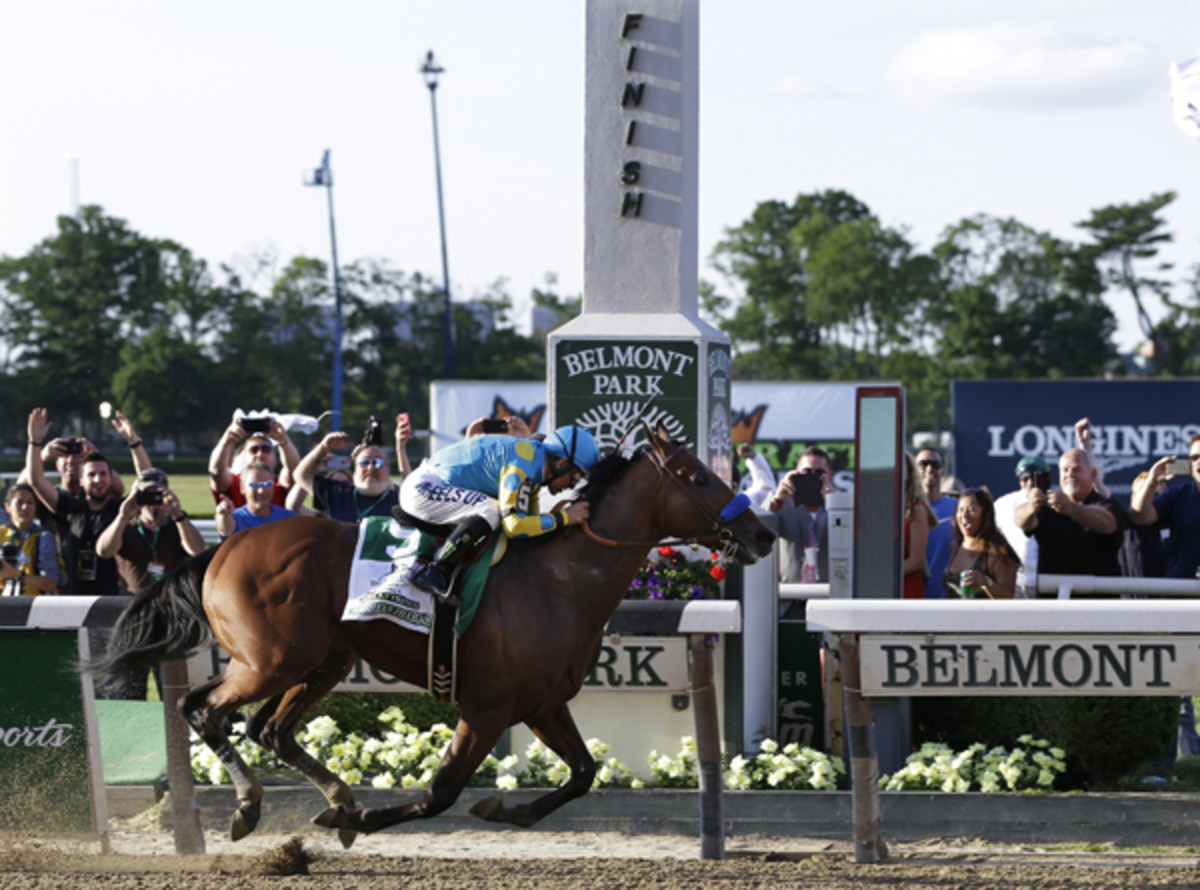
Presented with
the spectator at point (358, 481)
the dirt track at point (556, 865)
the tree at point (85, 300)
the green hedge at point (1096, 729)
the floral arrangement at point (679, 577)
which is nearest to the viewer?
the dirt track at point (556, 865)

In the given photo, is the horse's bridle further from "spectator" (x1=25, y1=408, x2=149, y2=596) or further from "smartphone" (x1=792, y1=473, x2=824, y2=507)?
"spectator" (x1=25, y1=408, x2=149, y2=596)

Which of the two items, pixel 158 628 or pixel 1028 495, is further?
pixel 1028 495

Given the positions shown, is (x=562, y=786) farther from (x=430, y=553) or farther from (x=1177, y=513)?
(x=1177, y=513)

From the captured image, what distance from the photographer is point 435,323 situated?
51.0 meters

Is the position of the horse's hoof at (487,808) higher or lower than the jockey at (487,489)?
lower

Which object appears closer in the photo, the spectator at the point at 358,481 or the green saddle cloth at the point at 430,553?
the green saddle cloth at the point at 430,553

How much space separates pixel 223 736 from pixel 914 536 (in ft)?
11.9

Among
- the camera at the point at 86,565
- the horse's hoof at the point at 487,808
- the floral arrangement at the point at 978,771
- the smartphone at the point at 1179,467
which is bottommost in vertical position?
the floral arrangement at the point at 978,771

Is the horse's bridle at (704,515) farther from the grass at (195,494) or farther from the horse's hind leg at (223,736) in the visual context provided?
the grass at (195,494)

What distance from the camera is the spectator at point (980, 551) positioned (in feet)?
23.9

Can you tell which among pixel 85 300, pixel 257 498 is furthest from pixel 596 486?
pixel 85 300

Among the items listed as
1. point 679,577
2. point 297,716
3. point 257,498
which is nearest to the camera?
point 297,716

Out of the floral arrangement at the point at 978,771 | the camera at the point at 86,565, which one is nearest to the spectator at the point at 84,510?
the camera at the point at 86,565

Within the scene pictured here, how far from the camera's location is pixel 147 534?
24.4 feet
